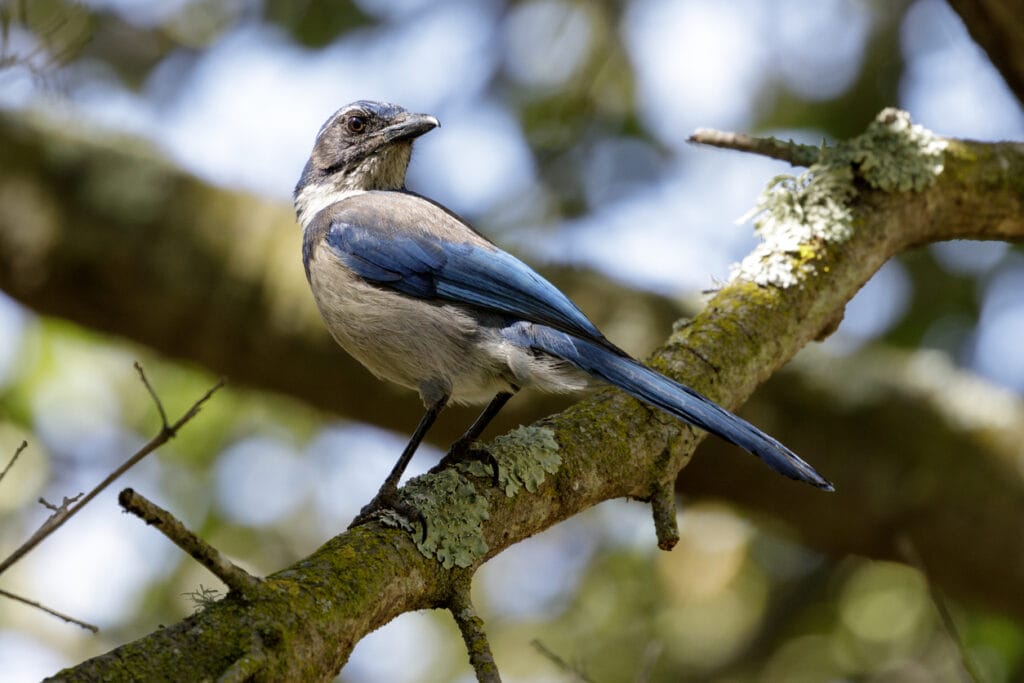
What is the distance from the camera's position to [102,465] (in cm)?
682

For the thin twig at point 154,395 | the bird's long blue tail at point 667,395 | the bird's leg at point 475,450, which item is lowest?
the bird's leg at point 475,450

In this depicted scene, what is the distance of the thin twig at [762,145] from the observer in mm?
4074

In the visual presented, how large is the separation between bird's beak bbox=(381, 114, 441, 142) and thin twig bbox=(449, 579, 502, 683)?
2.69 meters

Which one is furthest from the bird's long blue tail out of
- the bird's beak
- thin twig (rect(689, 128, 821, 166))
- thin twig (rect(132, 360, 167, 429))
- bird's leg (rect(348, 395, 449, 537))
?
the bird's beak

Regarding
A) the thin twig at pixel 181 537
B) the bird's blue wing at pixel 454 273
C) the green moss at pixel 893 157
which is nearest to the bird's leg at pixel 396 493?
the bird's blue wing at pixel 454 273

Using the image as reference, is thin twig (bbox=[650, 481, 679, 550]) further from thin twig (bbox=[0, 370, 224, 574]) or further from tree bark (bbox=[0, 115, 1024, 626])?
tree bark (bbox=[0, 115, 1024, 626])

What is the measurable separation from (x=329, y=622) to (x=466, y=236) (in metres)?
2.15

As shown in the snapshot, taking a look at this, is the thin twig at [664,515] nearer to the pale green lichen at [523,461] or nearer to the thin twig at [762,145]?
the pale green lichen at [523,461]

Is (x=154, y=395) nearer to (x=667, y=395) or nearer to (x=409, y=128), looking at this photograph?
(x=667, y=395)

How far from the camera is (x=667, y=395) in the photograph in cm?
315

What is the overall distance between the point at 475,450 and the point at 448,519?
1.78ft

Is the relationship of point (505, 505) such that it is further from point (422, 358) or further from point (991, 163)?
point (991, 163)

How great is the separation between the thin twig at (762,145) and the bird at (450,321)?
0.82 m

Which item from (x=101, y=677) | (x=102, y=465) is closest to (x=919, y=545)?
(x=101, y=677)
